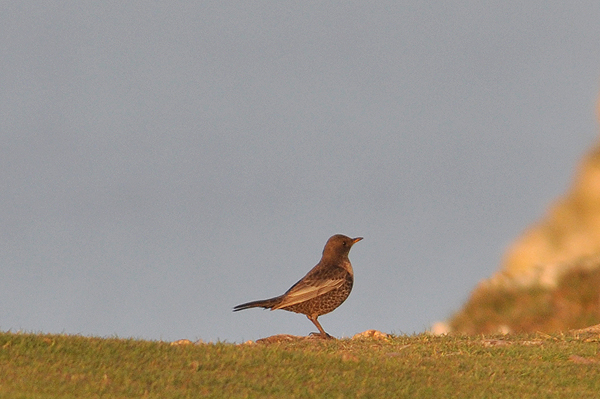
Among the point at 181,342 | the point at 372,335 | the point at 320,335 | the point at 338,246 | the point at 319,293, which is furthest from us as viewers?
the point at 372,335

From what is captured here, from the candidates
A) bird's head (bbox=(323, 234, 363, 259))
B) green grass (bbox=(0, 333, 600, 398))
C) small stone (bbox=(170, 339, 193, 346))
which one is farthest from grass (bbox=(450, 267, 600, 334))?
small stone (bbox=(170, 339, 193, 346))

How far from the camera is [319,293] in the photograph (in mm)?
14109

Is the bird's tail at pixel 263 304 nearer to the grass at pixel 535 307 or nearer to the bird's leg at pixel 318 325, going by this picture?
the bird's leg at pixel 318 325

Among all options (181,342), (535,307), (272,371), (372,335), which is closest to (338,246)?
(372,335)

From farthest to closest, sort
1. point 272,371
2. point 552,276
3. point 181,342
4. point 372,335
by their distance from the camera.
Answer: point 552,276
point 372,335
point 181,342
point 272,371

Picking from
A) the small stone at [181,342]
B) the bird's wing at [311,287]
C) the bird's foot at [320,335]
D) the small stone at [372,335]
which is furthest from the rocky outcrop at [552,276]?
the small stone at [181,342]

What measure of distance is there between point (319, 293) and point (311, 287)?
0.56 ft

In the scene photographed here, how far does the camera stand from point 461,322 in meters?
26.9

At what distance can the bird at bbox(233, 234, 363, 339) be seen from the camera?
1416 centimetres

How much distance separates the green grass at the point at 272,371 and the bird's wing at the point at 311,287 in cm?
123

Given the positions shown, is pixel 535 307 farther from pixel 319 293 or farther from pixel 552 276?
pixel 319 293

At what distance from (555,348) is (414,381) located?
3.57 meters

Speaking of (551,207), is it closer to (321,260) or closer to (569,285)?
(569,285)

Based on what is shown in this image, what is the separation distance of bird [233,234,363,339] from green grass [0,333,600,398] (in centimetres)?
121
